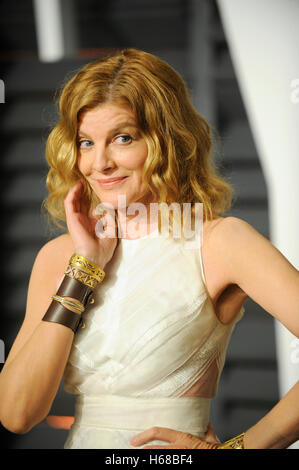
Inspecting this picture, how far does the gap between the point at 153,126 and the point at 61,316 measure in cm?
48

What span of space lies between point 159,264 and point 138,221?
128mm

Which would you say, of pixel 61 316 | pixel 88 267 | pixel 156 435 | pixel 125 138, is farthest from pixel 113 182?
pixel 156 435

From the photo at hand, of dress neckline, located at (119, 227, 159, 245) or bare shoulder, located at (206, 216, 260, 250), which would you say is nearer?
bare shoulder, located at (206, 216, 260, 250)

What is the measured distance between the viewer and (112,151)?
119 centimetres

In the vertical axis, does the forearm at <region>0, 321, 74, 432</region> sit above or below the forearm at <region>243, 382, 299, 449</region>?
above

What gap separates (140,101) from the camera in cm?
117

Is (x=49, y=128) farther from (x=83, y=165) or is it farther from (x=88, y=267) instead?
(x=88, y=267)

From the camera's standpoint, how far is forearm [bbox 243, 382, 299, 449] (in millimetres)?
1082

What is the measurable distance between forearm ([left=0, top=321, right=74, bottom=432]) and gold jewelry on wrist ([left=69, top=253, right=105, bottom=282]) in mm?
133

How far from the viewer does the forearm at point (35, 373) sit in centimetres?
113

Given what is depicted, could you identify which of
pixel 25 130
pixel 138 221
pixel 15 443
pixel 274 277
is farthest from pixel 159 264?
pixel 15 443

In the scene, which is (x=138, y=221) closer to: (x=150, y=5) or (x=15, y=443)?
(x=150, y=5)

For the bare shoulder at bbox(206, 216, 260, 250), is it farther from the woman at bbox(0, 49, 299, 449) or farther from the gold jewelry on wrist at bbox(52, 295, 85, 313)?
the gold jewelry on wrist at bbox(52, 295, 85, 313)

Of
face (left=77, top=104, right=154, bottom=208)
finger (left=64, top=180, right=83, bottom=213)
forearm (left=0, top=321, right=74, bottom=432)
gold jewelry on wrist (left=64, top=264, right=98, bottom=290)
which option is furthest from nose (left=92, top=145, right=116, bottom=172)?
forearm (left=0, top=321, right=74, bottom=432)
